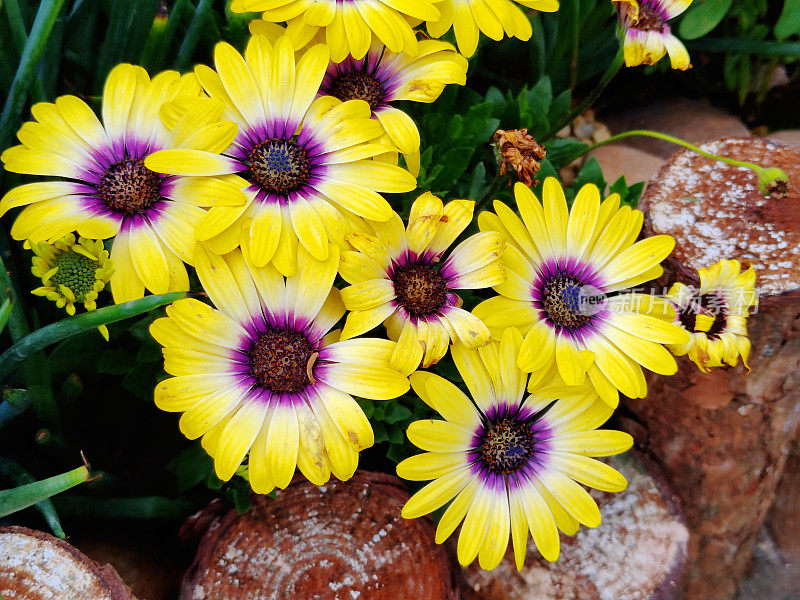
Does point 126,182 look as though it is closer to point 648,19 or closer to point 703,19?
point 648,19

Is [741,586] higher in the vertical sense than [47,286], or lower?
lower

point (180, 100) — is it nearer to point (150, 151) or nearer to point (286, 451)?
point (150, 151)

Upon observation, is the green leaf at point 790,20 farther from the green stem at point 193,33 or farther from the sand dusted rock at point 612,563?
the green stem at point 193,33

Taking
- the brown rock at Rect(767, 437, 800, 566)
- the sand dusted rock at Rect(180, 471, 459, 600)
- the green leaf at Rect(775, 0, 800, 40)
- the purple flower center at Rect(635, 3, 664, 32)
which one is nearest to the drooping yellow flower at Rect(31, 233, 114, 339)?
the sand dusted rock at Rect(180, 471, 459, 600)

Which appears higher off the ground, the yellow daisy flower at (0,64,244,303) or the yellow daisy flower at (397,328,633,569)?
the yellow daisy flower at (0,64,244,303)

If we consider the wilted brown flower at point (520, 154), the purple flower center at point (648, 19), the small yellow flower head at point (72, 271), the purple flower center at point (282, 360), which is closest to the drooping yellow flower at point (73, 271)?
the small yellow flower head at point (72, 271)

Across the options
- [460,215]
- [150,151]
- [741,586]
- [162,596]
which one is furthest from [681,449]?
[150,151]

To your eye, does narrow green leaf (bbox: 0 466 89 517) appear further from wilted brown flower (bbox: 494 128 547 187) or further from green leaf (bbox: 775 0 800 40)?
green leaf (bbox: 775 0 800 40)
